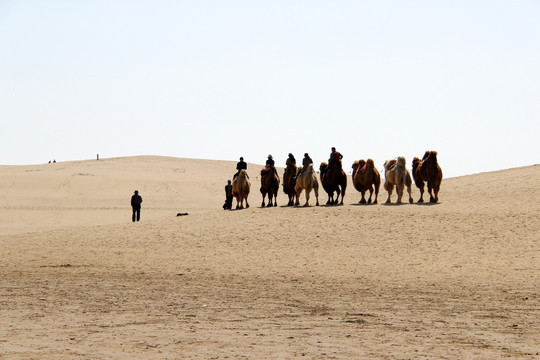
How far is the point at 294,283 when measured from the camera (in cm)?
1484

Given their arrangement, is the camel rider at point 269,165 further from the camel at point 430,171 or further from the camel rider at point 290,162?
the camel at point 430,171

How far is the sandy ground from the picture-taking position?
9.34 metres

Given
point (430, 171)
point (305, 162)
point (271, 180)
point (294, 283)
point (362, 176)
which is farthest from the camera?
point (271, 180)

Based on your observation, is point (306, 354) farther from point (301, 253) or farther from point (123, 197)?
point (123, 197)

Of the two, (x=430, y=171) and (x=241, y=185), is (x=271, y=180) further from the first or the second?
(x=430, y=171)

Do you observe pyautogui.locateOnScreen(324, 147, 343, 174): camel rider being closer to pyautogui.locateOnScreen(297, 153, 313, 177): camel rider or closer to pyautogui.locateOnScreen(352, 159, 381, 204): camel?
pyautogui.locateOnScreen(297, 153, 313, 177): camel rider

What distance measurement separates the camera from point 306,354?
345 inches

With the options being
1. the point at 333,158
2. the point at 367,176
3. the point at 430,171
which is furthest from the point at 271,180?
Answer: the point at 430,171

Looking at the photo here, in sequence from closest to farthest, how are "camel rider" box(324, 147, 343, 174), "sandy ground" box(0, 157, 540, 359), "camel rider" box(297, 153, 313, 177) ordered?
"sandy ground" box(0, 157, 540, 359)
"camel rider" box(324, 147, 343, 174)
"camel rider" box(297, 153, 313, 177)

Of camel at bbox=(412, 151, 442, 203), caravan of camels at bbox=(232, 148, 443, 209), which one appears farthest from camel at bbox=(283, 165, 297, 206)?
camel at bbox=(412, 151, 442, 203)

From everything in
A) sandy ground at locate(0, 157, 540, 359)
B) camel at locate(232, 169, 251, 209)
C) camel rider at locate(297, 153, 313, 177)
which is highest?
camel rider at locate(297, 153, 313, 177)

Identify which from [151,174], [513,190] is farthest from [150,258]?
[151,174]

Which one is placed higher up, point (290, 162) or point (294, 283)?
point (290, 162)

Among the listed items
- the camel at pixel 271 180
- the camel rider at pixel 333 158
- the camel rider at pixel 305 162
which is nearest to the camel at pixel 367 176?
the camel rider at pixel 333 158
